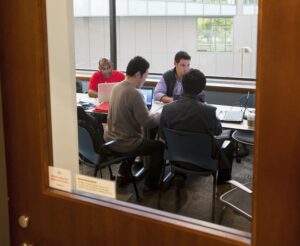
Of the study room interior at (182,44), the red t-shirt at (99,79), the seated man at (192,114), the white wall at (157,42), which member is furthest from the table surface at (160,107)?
the white wall at (157,42)

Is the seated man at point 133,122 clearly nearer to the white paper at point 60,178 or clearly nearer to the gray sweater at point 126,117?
the gray sweater at point 126,117

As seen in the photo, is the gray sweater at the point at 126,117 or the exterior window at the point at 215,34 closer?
the gray sweater at the point at 126,117

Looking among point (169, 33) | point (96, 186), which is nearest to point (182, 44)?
point (169, 33)

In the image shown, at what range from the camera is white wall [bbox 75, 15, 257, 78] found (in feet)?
18.6

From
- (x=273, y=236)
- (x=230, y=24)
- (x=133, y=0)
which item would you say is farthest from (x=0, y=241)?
(x=133, y=0)

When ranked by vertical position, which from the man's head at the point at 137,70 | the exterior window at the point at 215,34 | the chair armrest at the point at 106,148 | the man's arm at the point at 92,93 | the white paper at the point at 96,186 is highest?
the exterior window at the point at 215,34

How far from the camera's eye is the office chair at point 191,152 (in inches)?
116

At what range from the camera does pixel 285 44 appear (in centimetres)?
72

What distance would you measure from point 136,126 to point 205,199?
0.83 metres

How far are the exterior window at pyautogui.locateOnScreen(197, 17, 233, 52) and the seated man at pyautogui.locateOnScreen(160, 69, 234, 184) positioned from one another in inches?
104

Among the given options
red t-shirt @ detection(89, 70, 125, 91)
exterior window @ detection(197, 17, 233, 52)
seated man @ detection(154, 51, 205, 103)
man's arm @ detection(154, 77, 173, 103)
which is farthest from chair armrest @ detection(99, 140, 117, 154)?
exterior window @ detection(197, 17, 233, 52)

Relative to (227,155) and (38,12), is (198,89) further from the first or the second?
(38,12)

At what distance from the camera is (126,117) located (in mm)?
3387

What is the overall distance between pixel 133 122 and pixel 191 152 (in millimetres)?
649
